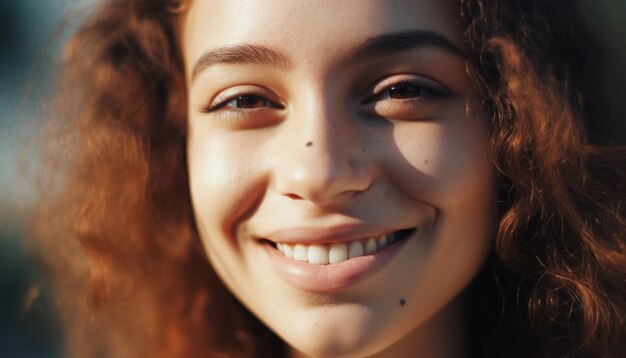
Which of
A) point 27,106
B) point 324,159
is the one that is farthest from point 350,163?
point 27,106

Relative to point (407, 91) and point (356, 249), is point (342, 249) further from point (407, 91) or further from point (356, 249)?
point (407, 91)

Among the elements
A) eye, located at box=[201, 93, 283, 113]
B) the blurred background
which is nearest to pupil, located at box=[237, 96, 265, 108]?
eye, located at box=[201, 93, 283, 113]

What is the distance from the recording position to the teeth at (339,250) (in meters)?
1.44

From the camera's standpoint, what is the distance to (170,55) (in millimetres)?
1797

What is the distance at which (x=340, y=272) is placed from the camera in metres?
1.43

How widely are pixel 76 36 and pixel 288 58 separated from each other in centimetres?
69

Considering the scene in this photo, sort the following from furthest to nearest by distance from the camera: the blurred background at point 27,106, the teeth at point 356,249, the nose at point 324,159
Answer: the blurred background at point 27,106, the teeth at point 356,249, the nose at point 324,159

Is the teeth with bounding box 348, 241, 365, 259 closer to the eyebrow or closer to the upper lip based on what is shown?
the upper lip

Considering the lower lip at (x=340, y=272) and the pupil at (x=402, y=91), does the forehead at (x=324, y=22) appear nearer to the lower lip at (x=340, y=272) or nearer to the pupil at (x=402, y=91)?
the pupil at (x=402, y=91)

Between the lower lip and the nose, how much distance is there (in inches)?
4.9

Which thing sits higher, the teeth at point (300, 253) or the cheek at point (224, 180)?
the cheek at point (224, 180)

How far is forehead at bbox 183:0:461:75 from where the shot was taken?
137 cm

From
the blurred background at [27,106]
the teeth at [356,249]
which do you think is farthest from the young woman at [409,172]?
the blurred background at [27,106]

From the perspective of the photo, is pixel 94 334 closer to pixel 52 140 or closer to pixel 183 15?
pixel 52 140
